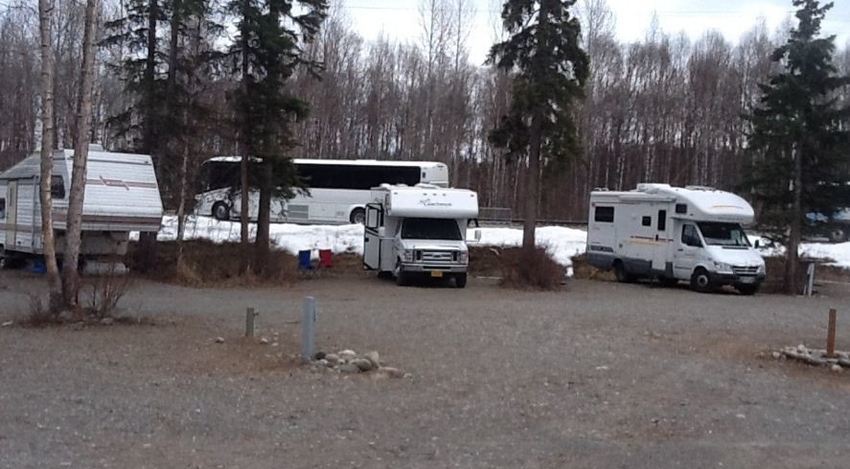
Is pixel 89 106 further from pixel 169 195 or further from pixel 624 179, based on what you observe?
pixel 624 179

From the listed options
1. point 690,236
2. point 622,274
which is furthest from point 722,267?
point 622,274

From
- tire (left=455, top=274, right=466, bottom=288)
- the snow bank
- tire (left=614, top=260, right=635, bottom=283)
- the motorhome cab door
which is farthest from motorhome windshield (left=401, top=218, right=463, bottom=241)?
the snow bank

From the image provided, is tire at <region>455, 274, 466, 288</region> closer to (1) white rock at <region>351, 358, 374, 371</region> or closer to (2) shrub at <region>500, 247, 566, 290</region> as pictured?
(2) shrub at <region>500, 247, 566, 290</region>

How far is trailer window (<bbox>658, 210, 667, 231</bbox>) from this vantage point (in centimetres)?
2791

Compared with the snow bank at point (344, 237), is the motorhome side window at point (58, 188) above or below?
above

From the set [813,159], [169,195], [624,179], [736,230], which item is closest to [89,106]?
[169,195]

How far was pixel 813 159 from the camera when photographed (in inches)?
1117

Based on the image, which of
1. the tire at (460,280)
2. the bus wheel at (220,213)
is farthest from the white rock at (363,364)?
the bus wheel at (220,213)

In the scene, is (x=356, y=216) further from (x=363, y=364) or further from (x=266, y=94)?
(x=363, y=364)

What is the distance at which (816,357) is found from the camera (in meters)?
13.1

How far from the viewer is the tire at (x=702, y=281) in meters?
26.7

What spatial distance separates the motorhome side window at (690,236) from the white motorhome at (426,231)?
6186 millimetres

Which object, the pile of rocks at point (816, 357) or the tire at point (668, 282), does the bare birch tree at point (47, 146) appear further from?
the tire at point (668, 282)

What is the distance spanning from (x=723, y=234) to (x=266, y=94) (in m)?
13.5
